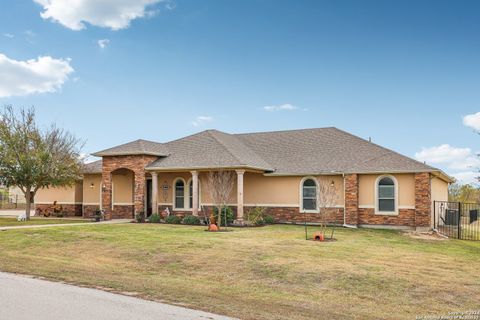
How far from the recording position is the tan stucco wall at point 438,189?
2641cm

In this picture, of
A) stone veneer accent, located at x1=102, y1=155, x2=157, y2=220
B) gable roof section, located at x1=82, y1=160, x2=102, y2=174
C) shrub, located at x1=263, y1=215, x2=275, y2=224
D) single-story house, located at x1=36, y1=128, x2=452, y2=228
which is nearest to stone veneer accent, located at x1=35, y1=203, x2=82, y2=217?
single-story house, located at x1=36, y1=128, x2=452, y2=228

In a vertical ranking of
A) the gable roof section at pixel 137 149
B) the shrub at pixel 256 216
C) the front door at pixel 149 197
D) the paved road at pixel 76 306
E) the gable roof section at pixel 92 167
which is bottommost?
the paved road at pixel 76 306

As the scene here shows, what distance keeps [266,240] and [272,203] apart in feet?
29.0

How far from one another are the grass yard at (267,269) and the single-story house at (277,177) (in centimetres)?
358

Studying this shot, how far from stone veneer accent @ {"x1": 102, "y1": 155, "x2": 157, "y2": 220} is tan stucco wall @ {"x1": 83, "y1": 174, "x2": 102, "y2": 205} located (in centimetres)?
386

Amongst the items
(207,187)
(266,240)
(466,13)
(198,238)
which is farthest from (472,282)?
(207,187)

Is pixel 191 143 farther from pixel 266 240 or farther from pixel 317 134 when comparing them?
pixel 266 240

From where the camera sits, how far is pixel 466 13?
776 inches

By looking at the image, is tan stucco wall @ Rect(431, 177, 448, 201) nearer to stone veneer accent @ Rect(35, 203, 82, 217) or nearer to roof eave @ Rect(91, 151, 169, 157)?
roof eave @ Rect(91, 151, 169, 157)

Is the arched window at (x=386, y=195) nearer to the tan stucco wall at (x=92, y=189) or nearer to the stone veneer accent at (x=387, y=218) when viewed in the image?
the stone veneer accent at (x=387, y=218)

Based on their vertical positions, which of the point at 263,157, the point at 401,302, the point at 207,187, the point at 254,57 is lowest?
the point at 401,302

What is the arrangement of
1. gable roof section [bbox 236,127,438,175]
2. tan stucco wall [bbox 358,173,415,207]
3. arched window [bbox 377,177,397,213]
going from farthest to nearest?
gable roof section [bbox 236,127,438,175] < arched window [bbox 377,177,397,213] < tan stucco wall [bbox 358,173,415,207]

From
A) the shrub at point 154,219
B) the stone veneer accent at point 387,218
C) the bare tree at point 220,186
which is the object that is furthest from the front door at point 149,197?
the stone veneer accent at point 387,218

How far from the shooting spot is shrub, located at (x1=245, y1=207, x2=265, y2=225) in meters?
25.2
